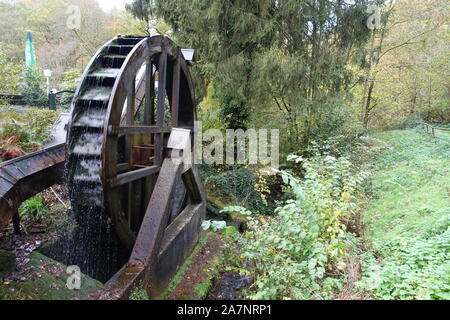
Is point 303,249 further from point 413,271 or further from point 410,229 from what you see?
Answer: point 410,229

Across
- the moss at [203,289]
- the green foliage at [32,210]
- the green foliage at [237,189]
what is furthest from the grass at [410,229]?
the green foliage at [32,210]

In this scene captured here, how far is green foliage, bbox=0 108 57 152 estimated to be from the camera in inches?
225

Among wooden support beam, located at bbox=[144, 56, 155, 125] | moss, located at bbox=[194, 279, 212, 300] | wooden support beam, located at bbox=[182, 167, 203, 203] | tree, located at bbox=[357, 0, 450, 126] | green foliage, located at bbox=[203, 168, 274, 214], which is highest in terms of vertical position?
tree, located at bbox=[357, 0, 450, 126]

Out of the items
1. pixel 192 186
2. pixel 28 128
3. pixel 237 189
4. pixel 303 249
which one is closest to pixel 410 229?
pixel 303 249

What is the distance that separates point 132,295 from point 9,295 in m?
1.17

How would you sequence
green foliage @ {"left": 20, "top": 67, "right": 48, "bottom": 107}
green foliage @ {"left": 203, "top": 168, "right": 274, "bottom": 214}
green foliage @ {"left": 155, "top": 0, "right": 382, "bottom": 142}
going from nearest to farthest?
green foliage @ {"left": 203, "top": 168, "right": 274, "bottom": 214}, green foliage @ {"left": 155, "top": 0, "right": 382, "bottom": 142}, green foliage @ {"left": 20, "top": 67, "right": 48, "bottom": 107}

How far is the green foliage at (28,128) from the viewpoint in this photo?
18.8ft

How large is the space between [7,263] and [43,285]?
0.50m

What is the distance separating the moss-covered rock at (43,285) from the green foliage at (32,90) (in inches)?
335

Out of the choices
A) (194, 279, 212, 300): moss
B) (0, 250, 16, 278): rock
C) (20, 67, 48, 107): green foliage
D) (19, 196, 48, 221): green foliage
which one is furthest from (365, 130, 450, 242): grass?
(20, 67, 48, 107): green foliage

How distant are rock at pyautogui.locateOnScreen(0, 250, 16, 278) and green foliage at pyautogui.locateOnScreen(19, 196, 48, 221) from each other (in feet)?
5.69

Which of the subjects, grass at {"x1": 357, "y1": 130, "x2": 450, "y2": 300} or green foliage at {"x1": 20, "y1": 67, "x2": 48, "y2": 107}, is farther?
green foliage at {"x1": 20, "y1": 67, "x2": 48, "y2": 107}

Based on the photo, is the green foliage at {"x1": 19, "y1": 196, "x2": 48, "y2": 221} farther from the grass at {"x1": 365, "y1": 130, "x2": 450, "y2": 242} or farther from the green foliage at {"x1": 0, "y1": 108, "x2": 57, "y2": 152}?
the grass at {"x1": 365, "y1": 130, "x2": 450, "y2": 242}
